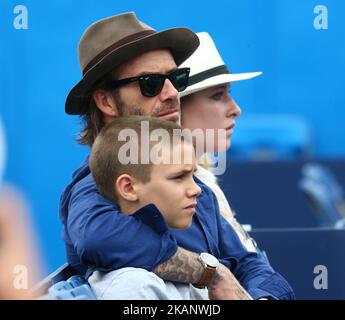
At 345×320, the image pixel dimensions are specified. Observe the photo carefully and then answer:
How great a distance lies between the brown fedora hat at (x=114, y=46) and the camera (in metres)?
2.36

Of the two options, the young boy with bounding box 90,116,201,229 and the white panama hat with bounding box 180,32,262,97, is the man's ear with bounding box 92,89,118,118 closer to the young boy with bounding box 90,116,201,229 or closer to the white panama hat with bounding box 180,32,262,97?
the young boy with bounding box 90,116,201,229

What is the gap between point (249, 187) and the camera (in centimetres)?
487

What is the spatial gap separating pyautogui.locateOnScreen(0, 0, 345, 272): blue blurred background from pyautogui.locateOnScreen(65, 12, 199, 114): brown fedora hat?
1523mm

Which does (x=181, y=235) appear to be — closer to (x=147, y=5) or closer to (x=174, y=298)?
(x=174, y=298)

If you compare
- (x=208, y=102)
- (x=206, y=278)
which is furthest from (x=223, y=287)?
(x=208, y=102)

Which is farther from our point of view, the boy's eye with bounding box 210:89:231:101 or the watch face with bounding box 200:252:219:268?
the boy's eye with bounding box 210:89:231:101

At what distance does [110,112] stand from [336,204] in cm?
296

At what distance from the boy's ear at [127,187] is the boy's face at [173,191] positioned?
0.05 feet

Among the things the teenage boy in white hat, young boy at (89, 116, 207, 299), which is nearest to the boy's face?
young boy at (89, 116, 207, 299)

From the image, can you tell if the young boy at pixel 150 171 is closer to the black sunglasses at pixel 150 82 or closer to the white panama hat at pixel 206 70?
the black sunglasses at pixel 150 82

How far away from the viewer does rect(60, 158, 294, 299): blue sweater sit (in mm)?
2018

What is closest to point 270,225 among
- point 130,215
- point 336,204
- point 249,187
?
point 249,187

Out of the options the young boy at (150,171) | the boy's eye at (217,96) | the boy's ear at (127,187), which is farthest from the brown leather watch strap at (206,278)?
the boy's eye at (217,96)

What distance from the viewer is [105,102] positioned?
2436mm
